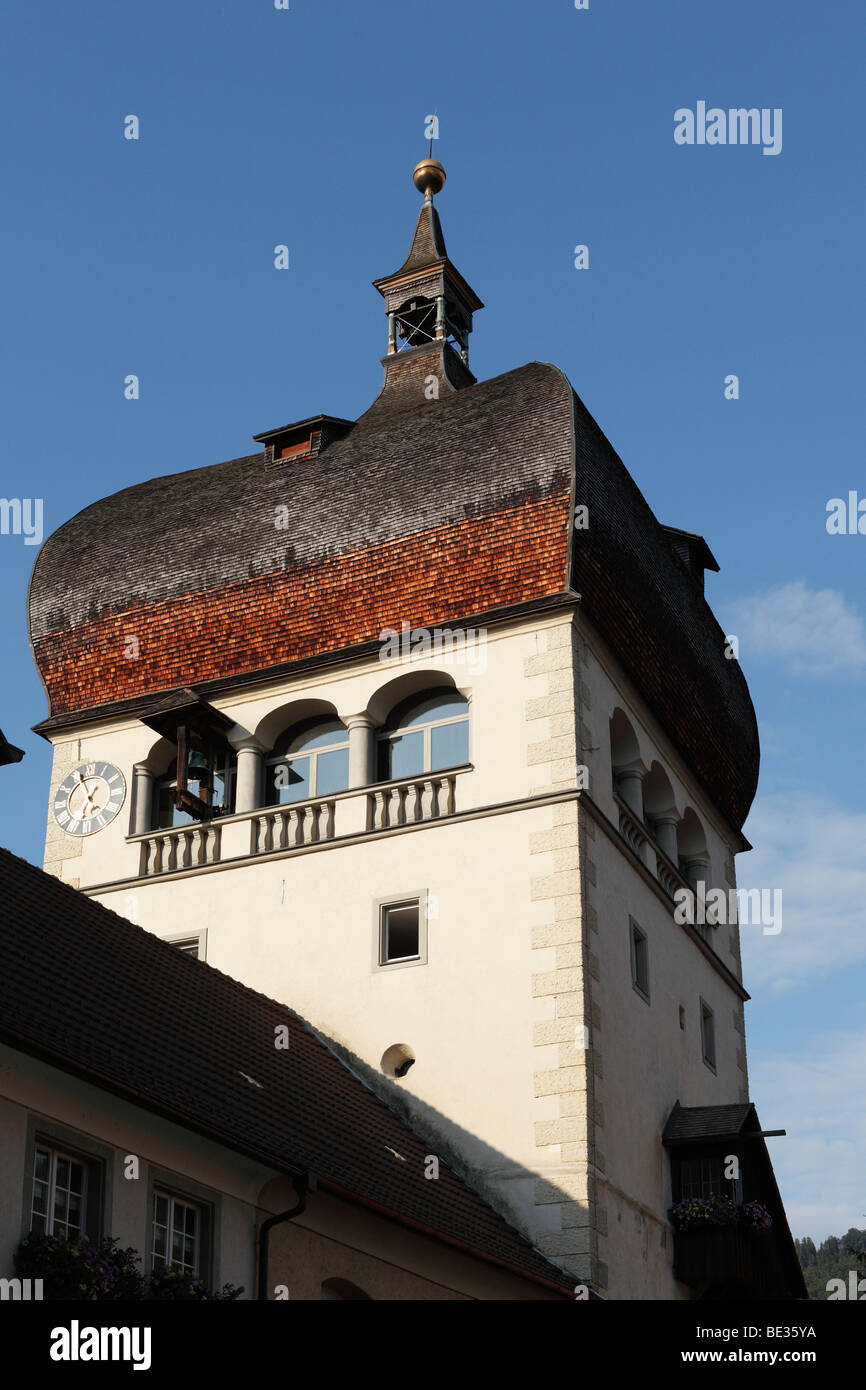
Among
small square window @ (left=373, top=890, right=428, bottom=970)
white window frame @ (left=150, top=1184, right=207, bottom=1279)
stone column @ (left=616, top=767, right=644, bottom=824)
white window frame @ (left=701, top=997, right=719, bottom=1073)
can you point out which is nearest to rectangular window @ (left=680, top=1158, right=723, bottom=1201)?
white window frame @ (left=701, top=997, right=719, bottom=1073)

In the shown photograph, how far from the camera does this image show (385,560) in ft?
76.0

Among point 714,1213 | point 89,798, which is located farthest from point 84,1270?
point 89,798

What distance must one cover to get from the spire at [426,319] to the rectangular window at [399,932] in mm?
8479

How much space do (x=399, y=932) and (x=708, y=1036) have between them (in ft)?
17.2

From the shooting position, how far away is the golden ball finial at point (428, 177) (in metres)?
31.7

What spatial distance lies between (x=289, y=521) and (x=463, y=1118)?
320 inches

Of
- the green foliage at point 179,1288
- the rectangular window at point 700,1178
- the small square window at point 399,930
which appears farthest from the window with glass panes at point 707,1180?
the green foliage at point 179,1288

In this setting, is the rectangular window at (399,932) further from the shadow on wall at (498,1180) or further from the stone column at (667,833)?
the stone column at (667,833)

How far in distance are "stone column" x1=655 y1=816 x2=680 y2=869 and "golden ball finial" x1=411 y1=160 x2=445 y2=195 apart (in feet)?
40.6

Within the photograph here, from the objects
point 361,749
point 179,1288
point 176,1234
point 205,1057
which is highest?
point 361,749

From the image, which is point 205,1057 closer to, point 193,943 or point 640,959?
point 193,943

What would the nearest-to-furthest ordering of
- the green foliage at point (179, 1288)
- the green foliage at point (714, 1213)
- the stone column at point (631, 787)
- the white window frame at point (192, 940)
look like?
the green foliage at point (179, 1288)
the green foliage at point (714, 1213)
the white window frame at point (192, 940)
the stone column at point (631, 787)

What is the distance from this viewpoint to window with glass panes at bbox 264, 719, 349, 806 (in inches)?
905
